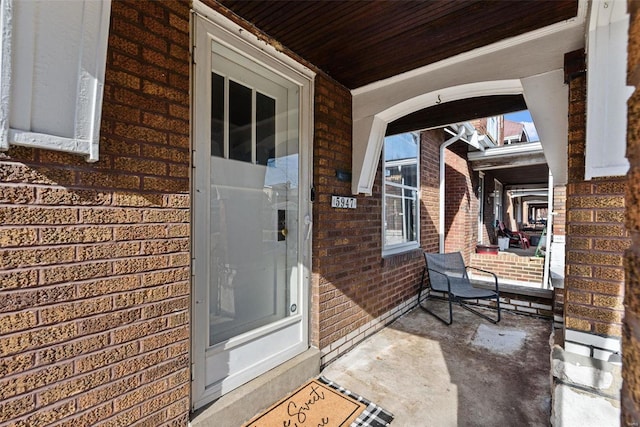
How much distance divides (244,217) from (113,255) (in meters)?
0.95

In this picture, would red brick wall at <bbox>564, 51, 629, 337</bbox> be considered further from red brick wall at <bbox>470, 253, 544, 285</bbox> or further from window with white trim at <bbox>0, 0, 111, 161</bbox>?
red brick wall at <bbox>470, 253, 544, 285</bbox>

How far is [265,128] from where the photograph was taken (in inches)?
98.7

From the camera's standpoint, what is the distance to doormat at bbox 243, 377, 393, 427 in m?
2.15

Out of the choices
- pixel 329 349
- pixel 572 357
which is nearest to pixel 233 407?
pixel 329 349

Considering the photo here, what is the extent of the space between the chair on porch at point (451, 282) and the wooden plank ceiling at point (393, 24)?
303cm

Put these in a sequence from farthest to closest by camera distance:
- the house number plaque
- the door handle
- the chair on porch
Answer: the chair on porch < the house number plaque < the door handle

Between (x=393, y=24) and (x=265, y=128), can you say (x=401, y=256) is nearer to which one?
(x=265, y=128)

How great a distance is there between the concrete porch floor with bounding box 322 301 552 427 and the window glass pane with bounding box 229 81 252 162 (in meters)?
2.17

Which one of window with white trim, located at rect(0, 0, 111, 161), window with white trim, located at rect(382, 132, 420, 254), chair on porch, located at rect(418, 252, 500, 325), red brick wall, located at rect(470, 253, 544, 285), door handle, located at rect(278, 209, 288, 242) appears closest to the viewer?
window with white trim, located at rect(0, 0, 111, 161)

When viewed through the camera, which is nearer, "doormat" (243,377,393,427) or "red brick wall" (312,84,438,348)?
"doormat" (243,377,393,427)

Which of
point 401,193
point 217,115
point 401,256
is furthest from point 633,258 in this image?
point 401,193

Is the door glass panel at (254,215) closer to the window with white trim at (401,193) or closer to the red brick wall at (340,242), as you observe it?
the red brick wall at (340,242)

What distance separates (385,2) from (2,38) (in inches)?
75.1

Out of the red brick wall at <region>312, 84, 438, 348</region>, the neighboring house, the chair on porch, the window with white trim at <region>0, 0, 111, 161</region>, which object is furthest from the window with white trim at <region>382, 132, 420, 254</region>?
the window with white trim at <region>0, 0, 111, 161</region>
